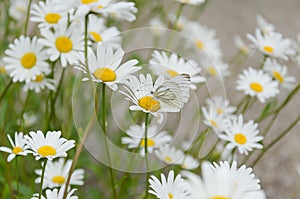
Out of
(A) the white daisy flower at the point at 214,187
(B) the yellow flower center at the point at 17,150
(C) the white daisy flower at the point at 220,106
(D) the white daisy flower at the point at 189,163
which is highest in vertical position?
(C) the white daisy flower at the point at 220,106

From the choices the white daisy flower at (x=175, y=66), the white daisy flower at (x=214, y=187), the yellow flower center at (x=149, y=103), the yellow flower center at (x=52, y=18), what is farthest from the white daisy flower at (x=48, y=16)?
the white daisy flower at (x=214, y=187)

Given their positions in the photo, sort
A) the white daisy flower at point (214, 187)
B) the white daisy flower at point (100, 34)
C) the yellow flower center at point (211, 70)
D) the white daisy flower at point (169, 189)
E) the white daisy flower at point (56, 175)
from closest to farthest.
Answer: the white daisy flower at point (214, 187) < the white daisy flower at point (169, 189) < the white daisy flower at point (56, 175) < the white daisy flower at point (100, 34) < the yellow flower center at point (211, 70)

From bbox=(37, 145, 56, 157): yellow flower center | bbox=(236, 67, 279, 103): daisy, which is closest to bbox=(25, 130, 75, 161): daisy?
bbox=(37, 145, 56, 157): yellow flower center

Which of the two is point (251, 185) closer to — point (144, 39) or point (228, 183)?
point (228, 183)

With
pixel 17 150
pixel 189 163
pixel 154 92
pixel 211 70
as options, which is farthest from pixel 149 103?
pixel 211 70

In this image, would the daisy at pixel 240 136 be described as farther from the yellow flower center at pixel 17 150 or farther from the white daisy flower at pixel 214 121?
the yellow flower center at pixel 17 150

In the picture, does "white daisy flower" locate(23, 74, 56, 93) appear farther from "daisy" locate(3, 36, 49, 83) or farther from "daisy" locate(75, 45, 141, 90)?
"daisy" locate(75, 45, 141, 90)

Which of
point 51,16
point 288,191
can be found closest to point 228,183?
point 51,16

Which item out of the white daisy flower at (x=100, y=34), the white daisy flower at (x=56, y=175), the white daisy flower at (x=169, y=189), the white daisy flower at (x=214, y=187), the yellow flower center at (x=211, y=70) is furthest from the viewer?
the yellow flower center at (x=211, y=70)
